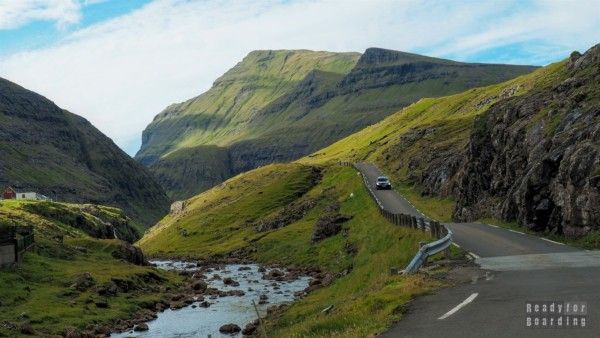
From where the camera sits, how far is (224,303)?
63469 millimetres

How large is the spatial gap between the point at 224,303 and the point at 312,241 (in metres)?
26.6

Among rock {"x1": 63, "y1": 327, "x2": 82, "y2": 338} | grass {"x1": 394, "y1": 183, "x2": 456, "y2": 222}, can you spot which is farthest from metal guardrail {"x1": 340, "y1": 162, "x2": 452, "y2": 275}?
rock {"x1": 63, "y1": 327, "x2": 82, "y2": 338}

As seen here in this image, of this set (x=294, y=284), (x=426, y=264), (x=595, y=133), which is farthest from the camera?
(x=294, y=284)

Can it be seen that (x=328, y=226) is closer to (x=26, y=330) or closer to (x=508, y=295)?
(x=26, y=330)

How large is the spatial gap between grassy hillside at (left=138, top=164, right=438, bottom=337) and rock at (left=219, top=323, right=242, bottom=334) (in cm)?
524

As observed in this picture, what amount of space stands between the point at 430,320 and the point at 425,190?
74403 millimetres

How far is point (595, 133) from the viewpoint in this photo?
117 feet

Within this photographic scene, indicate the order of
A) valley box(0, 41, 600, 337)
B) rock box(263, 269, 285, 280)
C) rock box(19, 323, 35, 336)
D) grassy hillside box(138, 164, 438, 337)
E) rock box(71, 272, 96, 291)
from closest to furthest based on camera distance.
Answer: grassy hillside box(138, 164, 438, 337) < valley box(0, 41, 600, 337) < rock box(19, 323, 35, 336) < rock box(71, 272, 96, 291) < rock box(263, 269, 285, 280)

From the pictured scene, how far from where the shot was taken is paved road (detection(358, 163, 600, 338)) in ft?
44.2

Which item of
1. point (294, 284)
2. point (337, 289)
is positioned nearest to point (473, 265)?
point (337, 289)

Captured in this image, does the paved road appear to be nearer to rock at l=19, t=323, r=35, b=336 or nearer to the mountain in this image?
the mountain

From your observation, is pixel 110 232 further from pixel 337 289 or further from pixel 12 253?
pixel 337 289

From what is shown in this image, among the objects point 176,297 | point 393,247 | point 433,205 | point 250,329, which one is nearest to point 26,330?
point 250,329

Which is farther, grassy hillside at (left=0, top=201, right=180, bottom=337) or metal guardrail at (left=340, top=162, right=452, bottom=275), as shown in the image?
grassy hillside at (left=0, top=201, right=180, bottom=337)
